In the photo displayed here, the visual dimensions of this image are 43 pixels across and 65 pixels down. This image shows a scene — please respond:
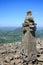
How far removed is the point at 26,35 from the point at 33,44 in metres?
1.22

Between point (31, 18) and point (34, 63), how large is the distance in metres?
4.62

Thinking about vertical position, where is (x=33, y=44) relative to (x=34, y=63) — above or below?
above

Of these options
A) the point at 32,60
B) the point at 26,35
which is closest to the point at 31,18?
the point at 26,35

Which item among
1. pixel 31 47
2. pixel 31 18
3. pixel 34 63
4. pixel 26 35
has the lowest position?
pixel 34 63

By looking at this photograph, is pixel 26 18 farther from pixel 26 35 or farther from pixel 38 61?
pixel 38 61

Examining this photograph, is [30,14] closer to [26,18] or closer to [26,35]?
[26,18]

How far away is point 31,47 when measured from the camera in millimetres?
18625

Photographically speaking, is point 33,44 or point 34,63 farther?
point 33,44

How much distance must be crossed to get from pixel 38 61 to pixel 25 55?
1.45m

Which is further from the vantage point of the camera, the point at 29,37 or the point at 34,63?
the point at 29,37

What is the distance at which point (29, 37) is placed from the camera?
60.9 feet

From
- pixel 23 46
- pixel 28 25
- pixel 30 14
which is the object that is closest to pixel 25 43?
pixel 23 46

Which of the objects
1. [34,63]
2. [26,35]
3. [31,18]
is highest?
[31,18]

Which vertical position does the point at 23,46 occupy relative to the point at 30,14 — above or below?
below
